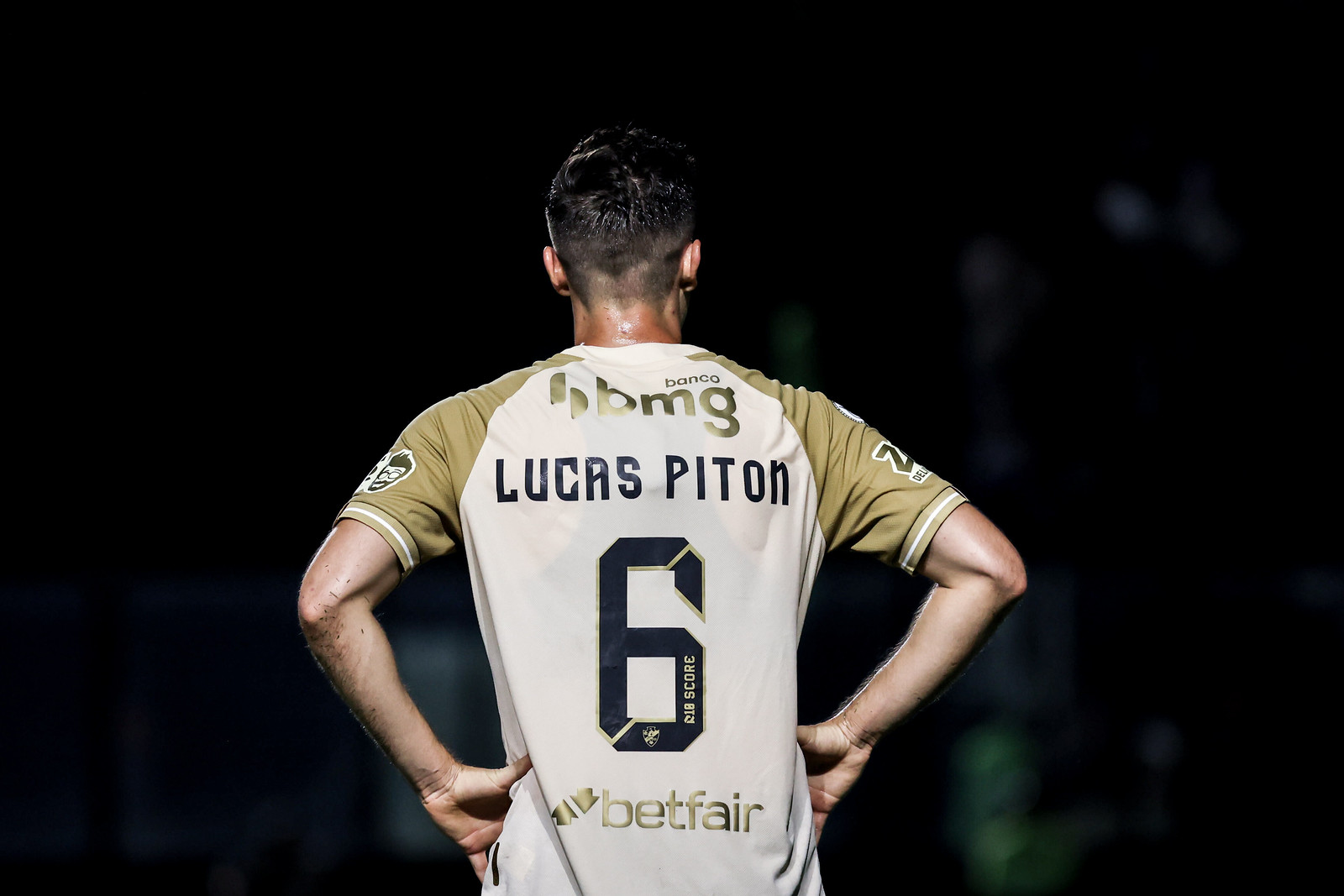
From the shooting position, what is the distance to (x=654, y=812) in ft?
5.33

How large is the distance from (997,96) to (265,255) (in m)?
3.37

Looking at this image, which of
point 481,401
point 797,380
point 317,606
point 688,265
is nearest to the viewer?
point 317,606

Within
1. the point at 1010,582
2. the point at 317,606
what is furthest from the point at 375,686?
the point at 1010,582

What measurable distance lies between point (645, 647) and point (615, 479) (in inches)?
8.9

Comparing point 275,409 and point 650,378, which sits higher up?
point 650,378

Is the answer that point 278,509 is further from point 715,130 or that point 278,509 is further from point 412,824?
point 715,130

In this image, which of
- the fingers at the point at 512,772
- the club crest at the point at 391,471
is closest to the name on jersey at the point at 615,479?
the club crest at the point at 391,471

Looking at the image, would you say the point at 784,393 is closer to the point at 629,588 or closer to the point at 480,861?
the point at 629,588

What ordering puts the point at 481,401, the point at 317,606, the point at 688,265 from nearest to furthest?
the point at 317,606
the point at 481,401
the point at 688,265

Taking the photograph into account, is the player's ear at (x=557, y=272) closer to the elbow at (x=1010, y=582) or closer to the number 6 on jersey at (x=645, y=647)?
the number 6 on jersey at (x=645, y=647)

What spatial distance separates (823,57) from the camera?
213 inches

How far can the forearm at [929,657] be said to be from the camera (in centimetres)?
177

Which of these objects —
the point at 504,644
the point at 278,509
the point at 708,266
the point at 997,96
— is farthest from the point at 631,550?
the point at 997,96

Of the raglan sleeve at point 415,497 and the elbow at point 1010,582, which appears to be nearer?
the raglan sleeve at point 415,497
